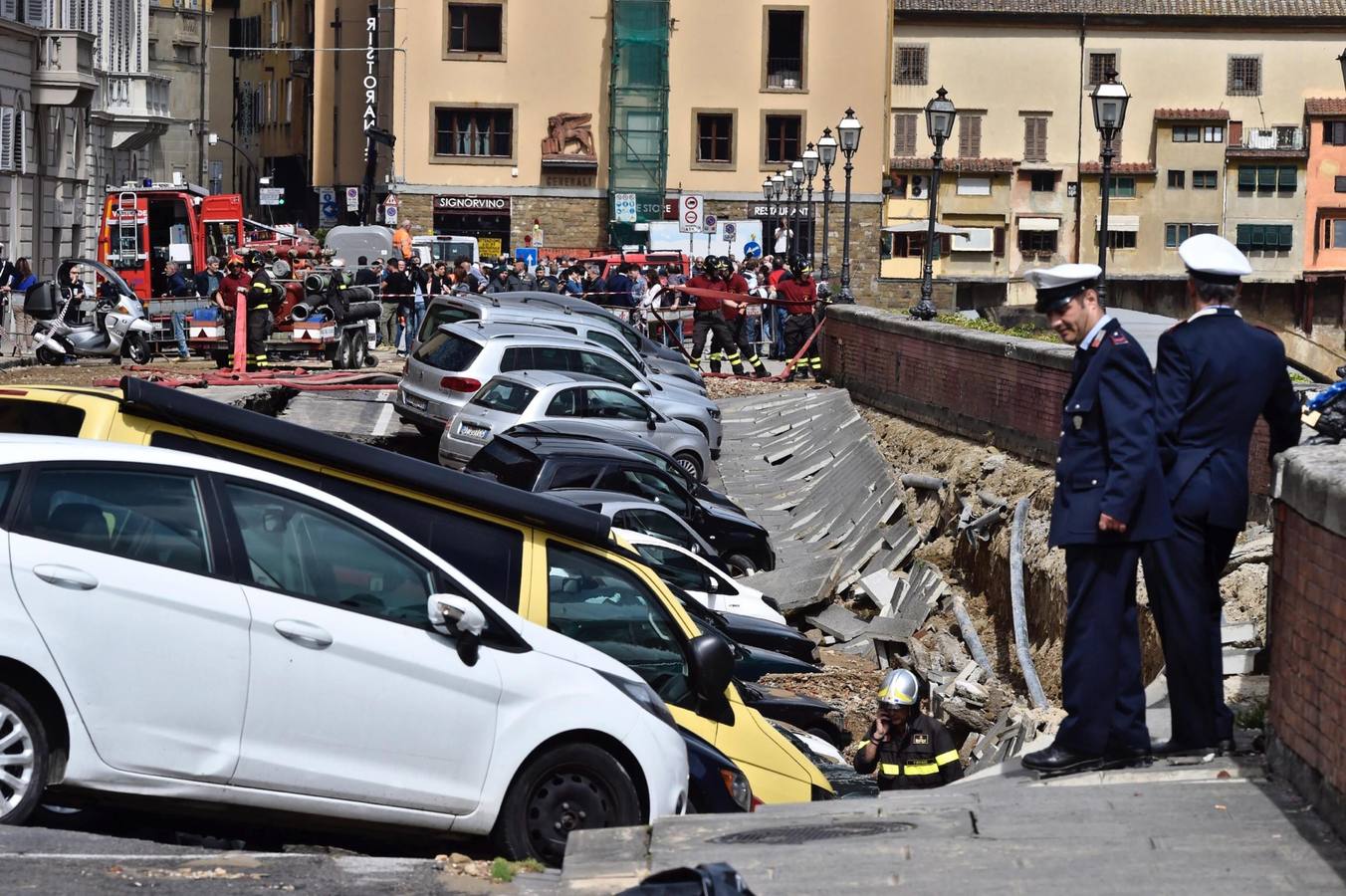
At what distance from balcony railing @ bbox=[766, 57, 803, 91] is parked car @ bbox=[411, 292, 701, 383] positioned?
3708 centimetres

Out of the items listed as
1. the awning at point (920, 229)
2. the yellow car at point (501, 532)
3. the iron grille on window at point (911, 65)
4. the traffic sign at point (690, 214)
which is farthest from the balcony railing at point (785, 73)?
the yellow car at point (501, 532)

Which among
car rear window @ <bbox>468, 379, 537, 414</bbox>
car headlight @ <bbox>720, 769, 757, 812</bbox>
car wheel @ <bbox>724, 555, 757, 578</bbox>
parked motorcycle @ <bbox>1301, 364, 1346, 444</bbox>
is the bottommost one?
car wheel @ <bbox>724, 555, 757, 578</bbox>

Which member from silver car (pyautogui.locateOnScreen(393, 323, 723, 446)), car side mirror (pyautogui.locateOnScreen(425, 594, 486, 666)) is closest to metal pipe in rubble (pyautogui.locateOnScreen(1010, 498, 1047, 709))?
silver car (pyautogui.locateOnScreen(393, 323, 723, 446))

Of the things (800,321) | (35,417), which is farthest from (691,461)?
(35,417)

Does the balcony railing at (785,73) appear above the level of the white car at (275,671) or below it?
above

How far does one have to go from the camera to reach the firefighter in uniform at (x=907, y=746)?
11406 mm

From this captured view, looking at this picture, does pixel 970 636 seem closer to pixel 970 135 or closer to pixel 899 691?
pixel 899 691

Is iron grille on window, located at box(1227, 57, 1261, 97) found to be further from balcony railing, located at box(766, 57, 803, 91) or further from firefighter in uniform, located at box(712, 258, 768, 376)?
firefighter in uniform, located at box(712, 258, 768, 376)

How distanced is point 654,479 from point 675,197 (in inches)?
1934

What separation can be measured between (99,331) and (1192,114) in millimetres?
60474

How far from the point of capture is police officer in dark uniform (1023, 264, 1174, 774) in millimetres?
7422

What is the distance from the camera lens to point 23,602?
7.17 meters

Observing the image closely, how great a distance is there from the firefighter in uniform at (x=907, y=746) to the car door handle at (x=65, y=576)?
5.33m

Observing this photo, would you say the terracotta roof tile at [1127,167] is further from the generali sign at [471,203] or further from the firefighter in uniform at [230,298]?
the firefighter in uniform at [230,298]
